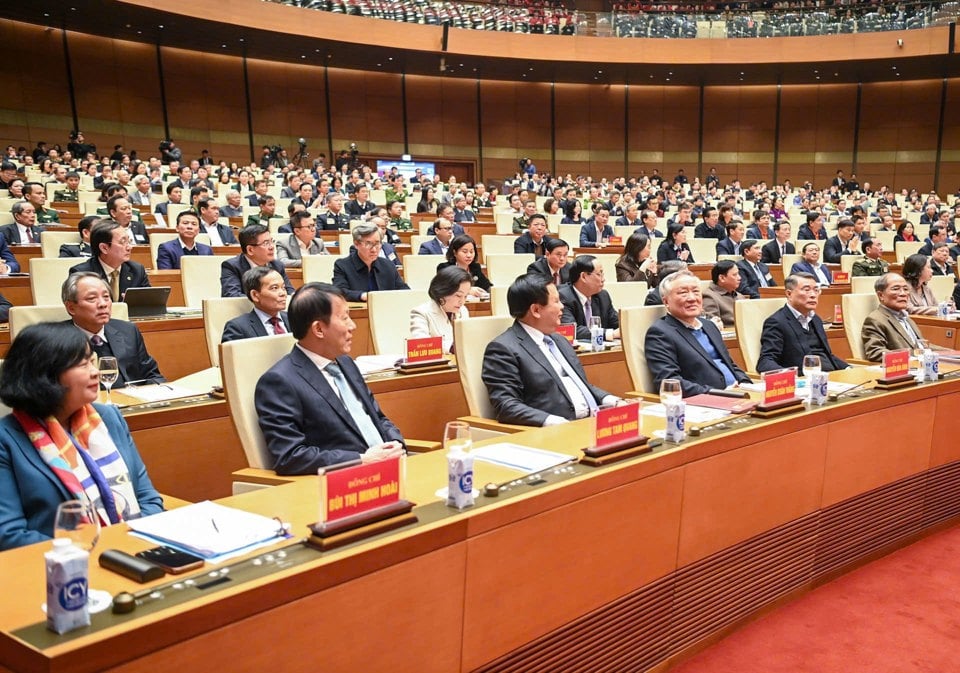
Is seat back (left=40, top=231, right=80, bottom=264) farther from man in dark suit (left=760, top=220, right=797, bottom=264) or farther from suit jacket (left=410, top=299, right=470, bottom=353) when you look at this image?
man in dark suit (left=760, top=220, right=797, bottom=264)

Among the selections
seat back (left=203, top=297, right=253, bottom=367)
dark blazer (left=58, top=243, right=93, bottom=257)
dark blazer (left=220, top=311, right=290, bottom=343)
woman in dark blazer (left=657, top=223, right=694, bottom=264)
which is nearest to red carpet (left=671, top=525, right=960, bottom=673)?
dark blazer (left=220, top=311, right=290, bottom=343)

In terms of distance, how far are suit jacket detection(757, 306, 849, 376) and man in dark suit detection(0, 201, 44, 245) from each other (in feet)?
17.9

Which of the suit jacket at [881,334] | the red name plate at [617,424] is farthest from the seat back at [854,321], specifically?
the red name plate at [617,424]

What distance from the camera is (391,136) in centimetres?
1967

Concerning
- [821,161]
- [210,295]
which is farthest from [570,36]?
[210,295]

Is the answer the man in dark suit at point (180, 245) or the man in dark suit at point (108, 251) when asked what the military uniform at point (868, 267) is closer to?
the man in dark suit at point (180, 245)

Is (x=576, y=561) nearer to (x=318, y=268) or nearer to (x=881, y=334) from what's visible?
(x=881, y=334)

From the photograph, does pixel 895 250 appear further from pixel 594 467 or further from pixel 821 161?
pixel 821 161

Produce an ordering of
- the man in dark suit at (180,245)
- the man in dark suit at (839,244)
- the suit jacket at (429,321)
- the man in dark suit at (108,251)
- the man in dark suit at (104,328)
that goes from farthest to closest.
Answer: the man in dark suit at (839,244), the man in dark suit at (180,245), the man in dark suit at (108,251), the suit jacket at (429,321), the man in dark suit at (104,328)

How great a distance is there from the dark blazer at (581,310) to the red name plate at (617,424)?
2160 millimetres

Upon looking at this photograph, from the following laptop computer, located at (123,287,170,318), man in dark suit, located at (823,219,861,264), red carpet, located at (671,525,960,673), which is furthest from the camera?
man in dark suit, located at (823,219,861,264)

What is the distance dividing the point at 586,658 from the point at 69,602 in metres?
1.18

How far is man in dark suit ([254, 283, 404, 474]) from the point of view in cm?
225

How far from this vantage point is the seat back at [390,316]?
13.2ft
